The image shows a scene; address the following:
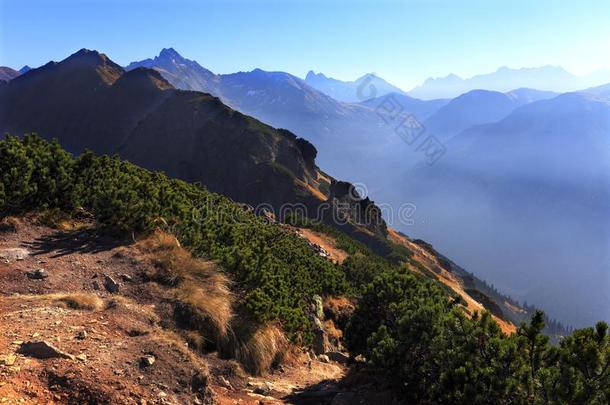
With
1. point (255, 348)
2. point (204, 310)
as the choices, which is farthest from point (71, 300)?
point (255, 348)

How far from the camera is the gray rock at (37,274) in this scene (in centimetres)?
1016

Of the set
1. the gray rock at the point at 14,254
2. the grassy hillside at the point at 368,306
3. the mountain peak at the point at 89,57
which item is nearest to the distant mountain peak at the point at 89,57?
the mountain peak at the point at 89,57

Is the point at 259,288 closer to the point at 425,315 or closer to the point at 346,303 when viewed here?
the point at 425,315

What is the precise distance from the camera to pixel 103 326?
29.0ft

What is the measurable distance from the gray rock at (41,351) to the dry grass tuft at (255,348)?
4034 millimetres

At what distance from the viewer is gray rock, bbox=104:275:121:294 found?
1063 centimetres

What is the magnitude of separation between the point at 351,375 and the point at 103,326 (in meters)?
6.65

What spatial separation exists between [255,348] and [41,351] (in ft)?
17.0

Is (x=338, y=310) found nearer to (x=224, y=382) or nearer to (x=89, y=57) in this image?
(x=224, y=382)

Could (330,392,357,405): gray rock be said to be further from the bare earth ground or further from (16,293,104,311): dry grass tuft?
(16,293,104,311): dry grass tuft

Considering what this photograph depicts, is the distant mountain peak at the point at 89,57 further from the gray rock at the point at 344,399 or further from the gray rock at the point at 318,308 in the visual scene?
the gray rock at the point at 344,399

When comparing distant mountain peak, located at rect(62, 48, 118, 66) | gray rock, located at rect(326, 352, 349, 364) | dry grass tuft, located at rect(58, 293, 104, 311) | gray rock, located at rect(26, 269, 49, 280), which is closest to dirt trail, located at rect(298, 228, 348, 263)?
gray rock, located at rect(326, 352, 349, 364)

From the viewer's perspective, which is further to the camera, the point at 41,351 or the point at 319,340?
the point at 319,340

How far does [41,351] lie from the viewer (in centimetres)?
727
